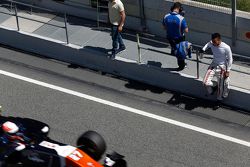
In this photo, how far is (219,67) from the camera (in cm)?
1315

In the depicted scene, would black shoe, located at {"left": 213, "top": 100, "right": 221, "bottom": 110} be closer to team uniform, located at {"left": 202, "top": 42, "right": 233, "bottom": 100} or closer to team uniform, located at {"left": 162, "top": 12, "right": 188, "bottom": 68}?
team uniform, located at {"left": 202, "top": 42, "right": 233, "bottom": 100}

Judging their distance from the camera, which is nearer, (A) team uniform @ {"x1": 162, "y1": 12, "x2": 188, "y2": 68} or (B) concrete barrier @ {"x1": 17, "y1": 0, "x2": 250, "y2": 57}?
(A) team uniform @ {"x1": 162, "y1": 12, "x2": 188, "y2": 68}

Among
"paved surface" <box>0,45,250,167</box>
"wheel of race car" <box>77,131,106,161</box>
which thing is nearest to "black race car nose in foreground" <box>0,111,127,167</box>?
"wheel of race car" <box>77,131,106,161</box>

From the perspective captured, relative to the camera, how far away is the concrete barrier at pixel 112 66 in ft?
45.3

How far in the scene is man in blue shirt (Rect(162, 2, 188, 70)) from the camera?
1372cm

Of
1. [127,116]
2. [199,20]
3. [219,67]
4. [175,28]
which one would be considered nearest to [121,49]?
[175,28]

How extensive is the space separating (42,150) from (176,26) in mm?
4825

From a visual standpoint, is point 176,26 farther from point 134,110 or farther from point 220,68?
point 134,110

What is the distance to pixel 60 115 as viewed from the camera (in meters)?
13.5

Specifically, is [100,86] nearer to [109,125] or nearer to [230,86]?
[109,125]

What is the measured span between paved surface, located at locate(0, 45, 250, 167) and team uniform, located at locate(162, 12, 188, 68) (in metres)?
1.06

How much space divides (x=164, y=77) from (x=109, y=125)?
200 centimetres

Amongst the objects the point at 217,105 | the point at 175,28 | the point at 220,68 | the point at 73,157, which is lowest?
the point at 217,105

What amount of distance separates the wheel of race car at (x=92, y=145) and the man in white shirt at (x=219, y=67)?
3.22 m
